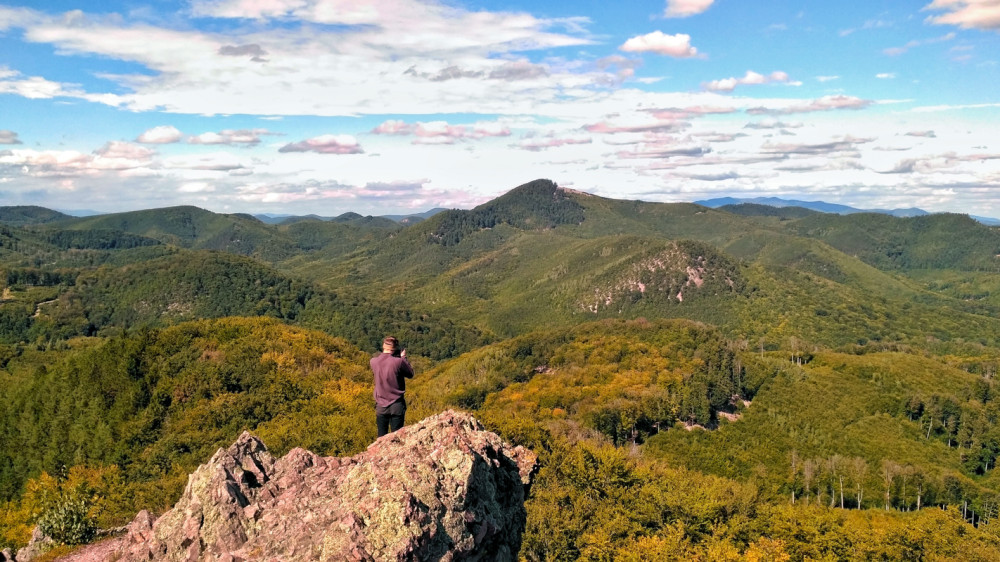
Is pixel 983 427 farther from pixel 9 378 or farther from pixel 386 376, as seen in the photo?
pixel 9 378

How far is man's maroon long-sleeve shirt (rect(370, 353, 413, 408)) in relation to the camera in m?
22.5

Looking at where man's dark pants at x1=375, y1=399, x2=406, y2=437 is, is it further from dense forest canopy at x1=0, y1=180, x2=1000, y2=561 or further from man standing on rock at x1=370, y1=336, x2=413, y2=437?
dense forest canopy at x1=0, y1=180, x2=1000, y2=561

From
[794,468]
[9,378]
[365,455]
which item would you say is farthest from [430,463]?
[9,378]

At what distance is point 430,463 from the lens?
1939 cm

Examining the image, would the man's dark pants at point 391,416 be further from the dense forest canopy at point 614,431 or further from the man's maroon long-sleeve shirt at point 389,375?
the dense forest canopy at point 614,431

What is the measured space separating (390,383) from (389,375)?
49cm

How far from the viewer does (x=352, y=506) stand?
1775 cm

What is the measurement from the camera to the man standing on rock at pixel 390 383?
22547 mm

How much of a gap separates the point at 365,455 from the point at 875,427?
599ft

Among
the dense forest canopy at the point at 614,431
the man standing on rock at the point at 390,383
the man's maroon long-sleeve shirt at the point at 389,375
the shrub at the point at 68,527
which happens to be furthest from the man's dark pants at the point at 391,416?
the dense forest canopy at the point at 614,431

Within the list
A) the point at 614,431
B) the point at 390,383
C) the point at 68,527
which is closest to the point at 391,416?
the point at 390,383

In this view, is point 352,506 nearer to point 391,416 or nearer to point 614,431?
point 391,416

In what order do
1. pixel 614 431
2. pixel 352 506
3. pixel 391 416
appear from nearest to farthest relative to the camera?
1. pixel 352 506
2. pixel 391 416
3. pixel 614 431

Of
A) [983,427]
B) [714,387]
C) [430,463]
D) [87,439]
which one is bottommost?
[983,427]
